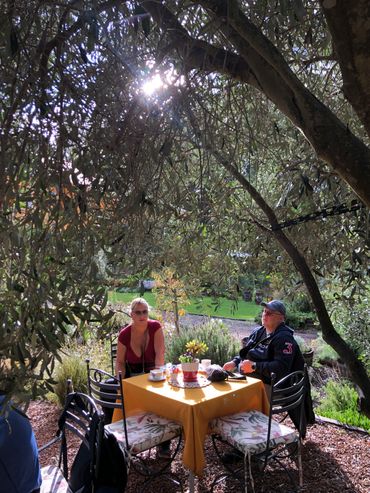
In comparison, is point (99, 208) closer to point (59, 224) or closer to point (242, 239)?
point (59, 224)

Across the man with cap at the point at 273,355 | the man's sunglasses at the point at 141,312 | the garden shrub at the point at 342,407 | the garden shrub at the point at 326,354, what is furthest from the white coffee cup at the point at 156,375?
the garden shrub at the point at 326,354

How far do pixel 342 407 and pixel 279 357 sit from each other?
203 cm

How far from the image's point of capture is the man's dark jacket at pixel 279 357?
4.35 m

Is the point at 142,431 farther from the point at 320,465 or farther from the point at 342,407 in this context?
the point at 342,407

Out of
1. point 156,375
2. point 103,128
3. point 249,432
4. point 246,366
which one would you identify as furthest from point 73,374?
point 103,128

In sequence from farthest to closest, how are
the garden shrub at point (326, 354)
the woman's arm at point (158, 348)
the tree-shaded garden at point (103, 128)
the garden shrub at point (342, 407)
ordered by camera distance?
the garden shrub at point (326, 354) < the garden shrub at point (342, 407) < the woman's arm at point (158, 348) < the tree-shaded garden at point (103, 128)

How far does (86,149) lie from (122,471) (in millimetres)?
1834

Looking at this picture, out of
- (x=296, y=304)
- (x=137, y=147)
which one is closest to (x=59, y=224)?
(x=137, y=147)

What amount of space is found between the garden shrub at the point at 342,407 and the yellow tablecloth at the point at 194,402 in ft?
5.00

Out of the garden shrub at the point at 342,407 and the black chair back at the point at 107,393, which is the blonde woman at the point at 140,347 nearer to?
the black chair back at the point at 107,393

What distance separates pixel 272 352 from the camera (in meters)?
4.52

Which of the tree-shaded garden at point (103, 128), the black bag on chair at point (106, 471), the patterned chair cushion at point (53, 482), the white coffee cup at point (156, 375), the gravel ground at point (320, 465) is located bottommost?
the gravel ground at point (320, 465)

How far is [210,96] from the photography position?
8.61 feet

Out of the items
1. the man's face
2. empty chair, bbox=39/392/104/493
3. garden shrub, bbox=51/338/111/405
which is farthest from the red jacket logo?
garden shrub, bbox=51/338/111/405
